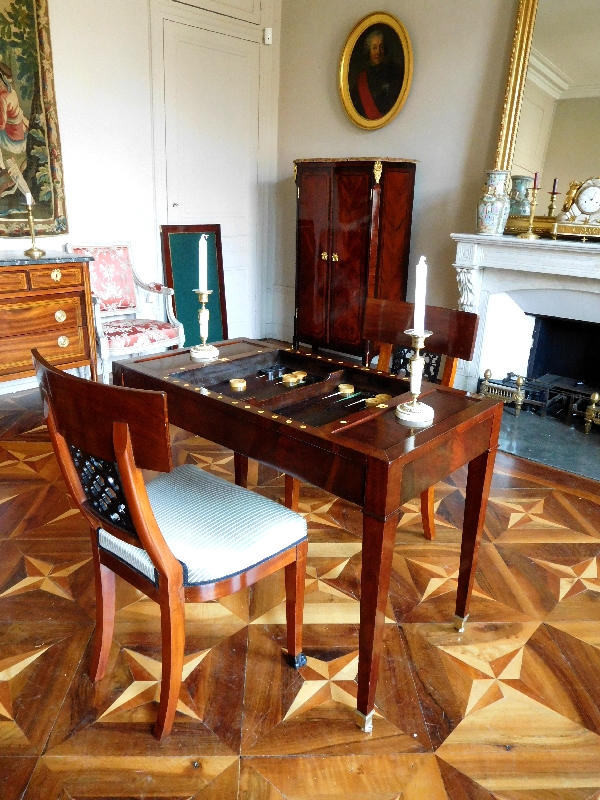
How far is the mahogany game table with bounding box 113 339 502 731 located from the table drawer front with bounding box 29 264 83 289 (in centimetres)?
165

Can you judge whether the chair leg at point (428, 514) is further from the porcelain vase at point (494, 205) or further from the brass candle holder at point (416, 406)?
the porcelain vase at point (494, 205)

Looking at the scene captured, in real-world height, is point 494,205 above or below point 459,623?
above

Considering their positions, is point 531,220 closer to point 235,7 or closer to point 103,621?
point 235,7

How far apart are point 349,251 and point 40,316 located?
2.16 m

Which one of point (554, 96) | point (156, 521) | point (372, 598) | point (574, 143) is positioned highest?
point (554, 96)

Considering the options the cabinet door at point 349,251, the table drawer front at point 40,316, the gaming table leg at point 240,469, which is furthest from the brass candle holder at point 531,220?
the table drawer front at point 40,316

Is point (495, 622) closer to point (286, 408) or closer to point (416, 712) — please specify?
point (416, 712)

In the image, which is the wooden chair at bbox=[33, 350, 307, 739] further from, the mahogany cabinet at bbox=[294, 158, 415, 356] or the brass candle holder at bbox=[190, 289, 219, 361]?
the mahogany cabinet at bbox=[294, 158, 415, 356]

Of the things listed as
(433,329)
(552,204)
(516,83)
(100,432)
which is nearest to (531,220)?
(552,204)

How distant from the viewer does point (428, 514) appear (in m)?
2.29

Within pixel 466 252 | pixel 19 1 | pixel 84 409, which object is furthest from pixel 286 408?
pixel 19 1

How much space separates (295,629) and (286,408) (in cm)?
61

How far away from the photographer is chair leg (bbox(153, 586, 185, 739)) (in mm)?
1334

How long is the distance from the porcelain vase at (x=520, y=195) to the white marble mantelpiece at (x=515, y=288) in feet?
0.95
